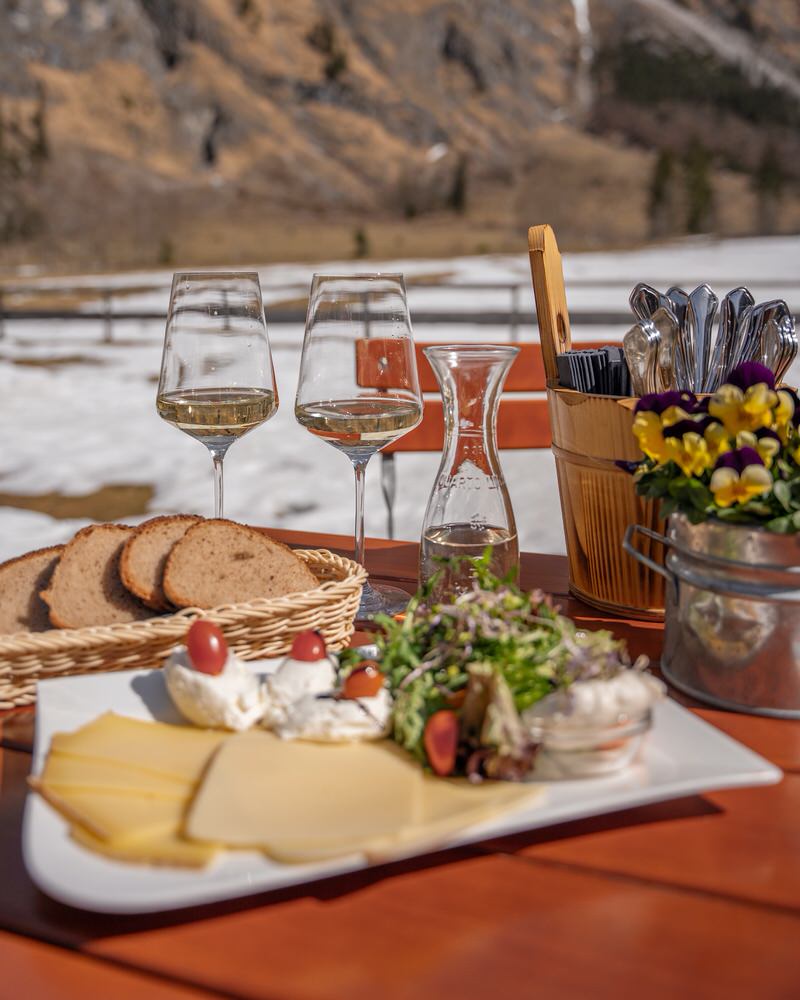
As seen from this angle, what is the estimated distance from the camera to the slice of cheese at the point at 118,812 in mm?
651

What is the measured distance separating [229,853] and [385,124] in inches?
2431

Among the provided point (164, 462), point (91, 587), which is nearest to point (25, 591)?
point (91, 587)

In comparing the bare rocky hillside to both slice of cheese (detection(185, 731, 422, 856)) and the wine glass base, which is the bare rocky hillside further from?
slice of cheese (detection(185, 731, 422, 856))

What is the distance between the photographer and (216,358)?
46.7 inches

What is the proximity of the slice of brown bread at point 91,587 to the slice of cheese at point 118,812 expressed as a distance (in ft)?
1.12

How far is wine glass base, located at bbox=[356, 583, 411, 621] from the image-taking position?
3.97ft

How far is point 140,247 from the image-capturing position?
4284 cm

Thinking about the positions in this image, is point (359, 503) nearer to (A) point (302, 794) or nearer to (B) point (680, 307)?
(B) point (680, 307)

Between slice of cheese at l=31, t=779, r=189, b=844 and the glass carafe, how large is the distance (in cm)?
47

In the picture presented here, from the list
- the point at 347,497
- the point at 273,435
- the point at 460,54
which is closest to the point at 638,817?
the point at 347,497

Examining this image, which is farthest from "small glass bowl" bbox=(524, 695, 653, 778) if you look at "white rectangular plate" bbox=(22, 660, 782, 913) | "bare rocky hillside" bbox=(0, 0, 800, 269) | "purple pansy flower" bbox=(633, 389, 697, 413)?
"bare rocky hillside" bbox=(0, 0, 800, 269)

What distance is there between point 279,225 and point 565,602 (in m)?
50.4

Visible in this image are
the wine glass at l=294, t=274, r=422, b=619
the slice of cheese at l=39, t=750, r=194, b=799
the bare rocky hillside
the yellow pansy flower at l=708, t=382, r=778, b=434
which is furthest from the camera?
the bare rocky hillside

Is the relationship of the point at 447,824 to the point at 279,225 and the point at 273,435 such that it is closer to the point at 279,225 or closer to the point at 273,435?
the point at 273,435
